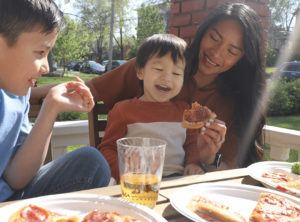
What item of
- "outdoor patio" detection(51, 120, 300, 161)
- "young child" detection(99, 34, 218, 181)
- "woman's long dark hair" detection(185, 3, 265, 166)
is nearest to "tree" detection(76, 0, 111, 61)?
"outdoor patio" detection(51, 120, 300, 161)

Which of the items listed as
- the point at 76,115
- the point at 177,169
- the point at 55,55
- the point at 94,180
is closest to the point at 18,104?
the point at 94,180

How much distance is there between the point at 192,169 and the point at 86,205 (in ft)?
2.89

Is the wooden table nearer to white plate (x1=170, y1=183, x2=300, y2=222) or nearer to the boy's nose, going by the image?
white plate (x1=170, y1=183, x2=300, y2=222)

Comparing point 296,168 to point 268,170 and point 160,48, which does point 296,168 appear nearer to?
point 268,170

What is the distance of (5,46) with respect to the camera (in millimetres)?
1472

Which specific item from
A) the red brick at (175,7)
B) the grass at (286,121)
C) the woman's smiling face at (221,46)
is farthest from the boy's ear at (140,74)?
the grass at (286,121)

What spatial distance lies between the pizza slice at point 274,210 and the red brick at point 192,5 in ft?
8.69

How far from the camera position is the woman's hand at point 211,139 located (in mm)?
1862

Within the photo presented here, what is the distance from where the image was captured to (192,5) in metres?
3.67

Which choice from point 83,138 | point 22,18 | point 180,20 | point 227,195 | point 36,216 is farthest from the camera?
point 180,20

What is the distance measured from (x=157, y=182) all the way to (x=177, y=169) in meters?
0.82

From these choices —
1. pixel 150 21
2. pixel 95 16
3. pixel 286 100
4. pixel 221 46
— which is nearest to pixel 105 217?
pixel 221 46

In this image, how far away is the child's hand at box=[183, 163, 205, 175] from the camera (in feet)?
5.97

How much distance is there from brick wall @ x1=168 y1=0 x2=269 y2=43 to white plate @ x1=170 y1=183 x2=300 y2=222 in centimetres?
244
